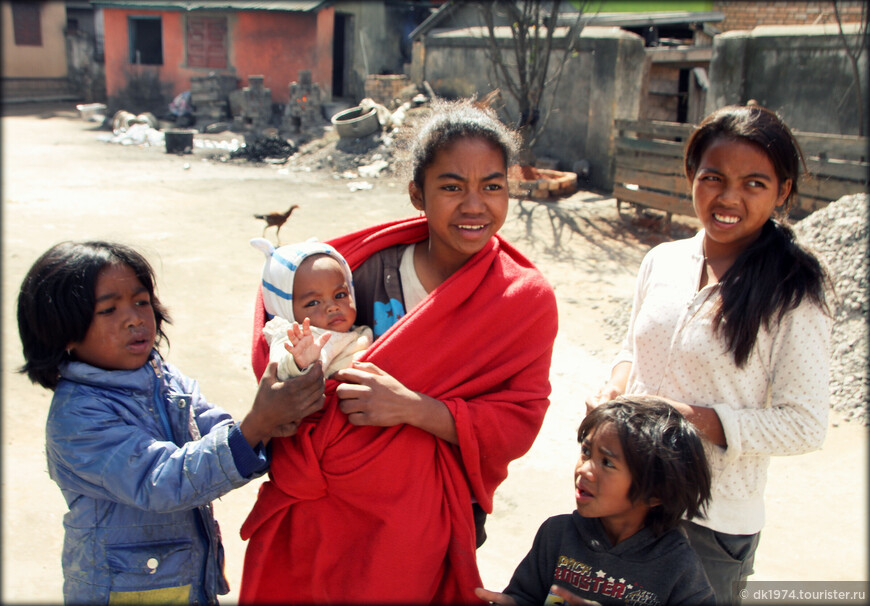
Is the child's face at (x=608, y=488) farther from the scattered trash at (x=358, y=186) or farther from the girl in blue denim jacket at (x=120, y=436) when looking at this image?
the scattered trash at (x=358, y=186)

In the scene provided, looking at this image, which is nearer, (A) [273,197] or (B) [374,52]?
(A) [273,197]

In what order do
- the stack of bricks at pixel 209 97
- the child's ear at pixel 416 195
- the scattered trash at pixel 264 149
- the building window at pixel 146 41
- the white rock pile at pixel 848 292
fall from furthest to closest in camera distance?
the building window at pixel 146 41
the stack of bricks at pixel 209 97
the scattered trash at pixel 264 149
the white rock pile at pixel 848 292
the child's ear at pixel 416 195

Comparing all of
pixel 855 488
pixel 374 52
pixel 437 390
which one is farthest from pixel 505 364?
pixel 374 52

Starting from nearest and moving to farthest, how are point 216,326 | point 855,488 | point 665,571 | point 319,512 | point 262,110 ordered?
point 665,571 < point 319,512 < point 855,488 < point 216,326 < point 262,110

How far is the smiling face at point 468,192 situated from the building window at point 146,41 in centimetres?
2263

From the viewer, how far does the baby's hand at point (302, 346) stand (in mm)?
1521

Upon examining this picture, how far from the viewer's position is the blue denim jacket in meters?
1.51

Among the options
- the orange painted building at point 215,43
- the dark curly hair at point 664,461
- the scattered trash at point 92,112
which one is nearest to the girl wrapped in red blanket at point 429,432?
the dark curly hair at point 664,461

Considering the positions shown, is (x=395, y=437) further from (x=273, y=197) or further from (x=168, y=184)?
(x=168, y=184)

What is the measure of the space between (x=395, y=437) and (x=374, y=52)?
20.5 m

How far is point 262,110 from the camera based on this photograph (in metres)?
17.1

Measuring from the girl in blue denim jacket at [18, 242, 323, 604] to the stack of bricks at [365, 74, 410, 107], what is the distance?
1439 centimetres

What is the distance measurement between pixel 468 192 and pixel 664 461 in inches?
32.6

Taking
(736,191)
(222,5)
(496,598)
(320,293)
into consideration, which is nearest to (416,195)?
(320,293)
